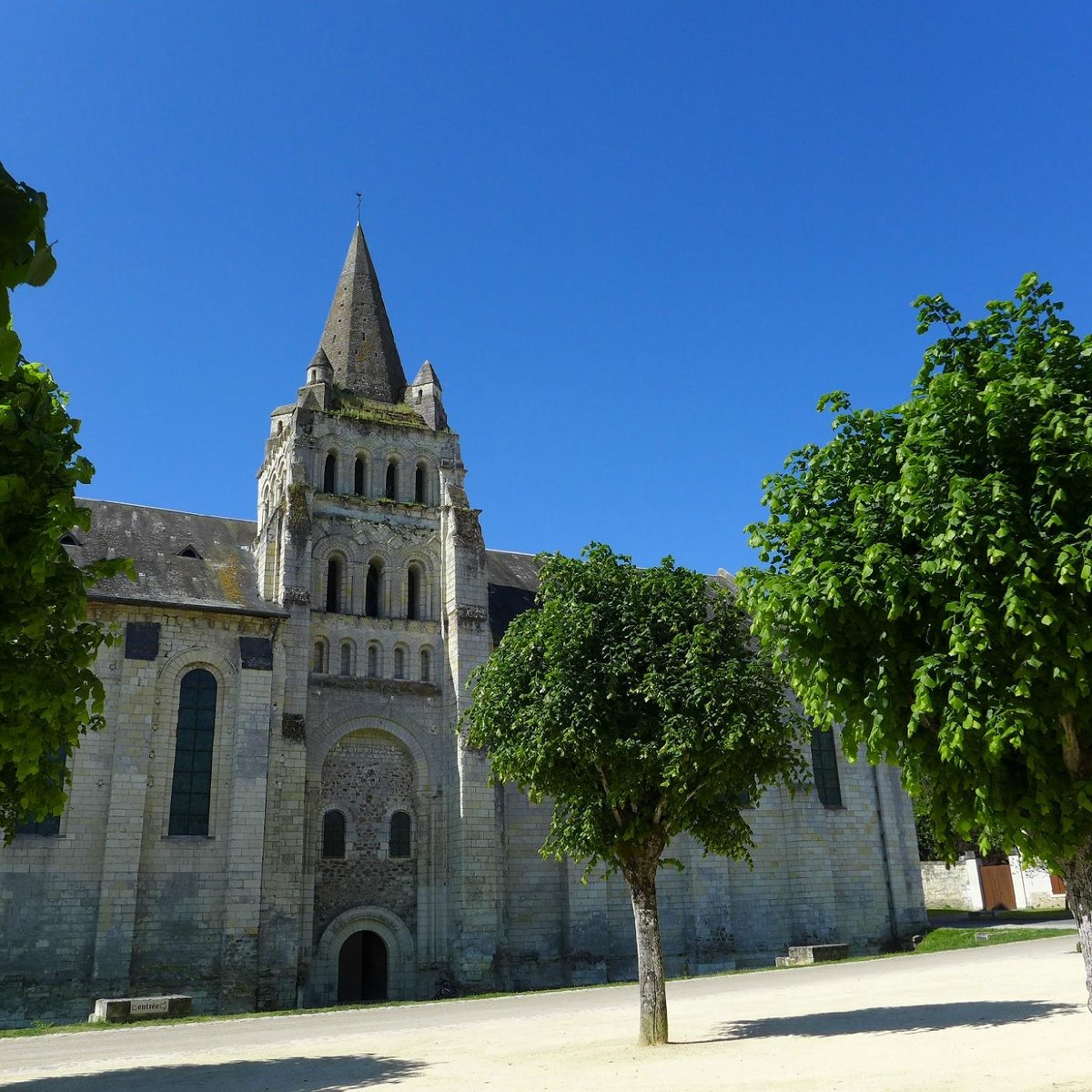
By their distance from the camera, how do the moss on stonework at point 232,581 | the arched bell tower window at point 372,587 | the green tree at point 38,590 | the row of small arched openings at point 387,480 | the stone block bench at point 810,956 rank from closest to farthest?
1. the green tree at point 38,590
2. the moss on stonework at point 232,581
3. the stone block bench at point 810,956
4. the arched bell tower window at point 372,587
5. the row of small arched openings at point 387,480

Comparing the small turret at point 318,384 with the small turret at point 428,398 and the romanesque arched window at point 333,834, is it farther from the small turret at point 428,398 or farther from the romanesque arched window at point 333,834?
the romanesque arched window at point 333,834

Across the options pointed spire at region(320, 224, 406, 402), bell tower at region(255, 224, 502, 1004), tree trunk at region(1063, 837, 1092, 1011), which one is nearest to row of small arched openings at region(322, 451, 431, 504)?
bell tower at region(255, 224, 502, 1004)

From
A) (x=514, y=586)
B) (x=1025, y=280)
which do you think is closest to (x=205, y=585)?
(x=514, y=586)

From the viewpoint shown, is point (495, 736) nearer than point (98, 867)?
Yes

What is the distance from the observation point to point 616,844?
52.4 feet

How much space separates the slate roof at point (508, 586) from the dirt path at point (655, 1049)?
13522 mm

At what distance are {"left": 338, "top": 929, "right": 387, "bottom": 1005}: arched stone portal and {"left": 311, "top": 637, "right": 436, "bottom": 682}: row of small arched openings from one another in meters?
7.25

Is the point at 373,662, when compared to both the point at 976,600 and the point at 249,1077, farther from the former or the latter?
the point at 976,600

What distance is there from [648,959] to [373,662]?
17.3 meters

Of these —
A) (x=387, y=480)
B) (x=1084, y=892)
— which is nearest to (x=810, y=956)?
(x=387, y=480)

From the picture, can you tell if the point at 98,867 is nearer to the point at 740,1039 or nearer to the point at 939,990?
the point at 740,1039

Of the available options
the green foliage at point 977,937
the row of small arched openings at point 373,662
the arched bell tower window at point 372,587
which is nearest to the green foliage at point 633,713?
the row of small arched openings at point 373,662

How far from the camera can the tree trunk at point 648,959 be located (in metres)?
14.7

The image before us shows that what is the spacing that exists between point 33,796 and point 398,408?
968 inches
